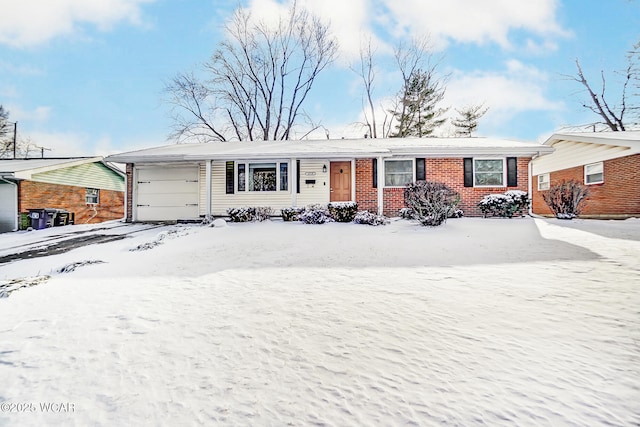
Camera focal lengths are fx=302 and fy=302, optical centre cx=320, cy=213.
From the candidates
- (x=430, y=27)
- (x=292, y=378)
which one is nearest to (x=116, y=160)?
(x=292, y=378)

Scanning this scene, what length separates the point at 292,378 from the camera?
194 centimetres

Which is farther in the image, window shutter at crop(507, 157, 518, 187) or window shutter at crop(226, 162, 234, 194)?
window shutter at crop(226, 162, 234, 194)

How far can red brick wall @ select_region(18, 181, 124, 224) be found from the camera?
13.3 m

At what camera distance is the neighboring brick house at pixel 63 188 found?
1299cm

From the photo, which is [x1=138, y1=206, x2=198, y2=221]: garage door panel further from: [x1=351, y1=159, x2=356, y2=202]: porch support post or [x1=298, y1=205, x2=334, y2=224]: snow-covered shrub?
[x1=351, y1=159, x2=356, y2=202]: porch support post

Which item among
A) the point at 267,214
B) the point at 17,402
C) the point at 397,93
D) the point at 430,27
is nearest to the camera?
the point at 17,402

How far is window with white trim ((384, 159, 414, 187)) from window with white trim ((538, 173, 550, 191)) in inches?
363

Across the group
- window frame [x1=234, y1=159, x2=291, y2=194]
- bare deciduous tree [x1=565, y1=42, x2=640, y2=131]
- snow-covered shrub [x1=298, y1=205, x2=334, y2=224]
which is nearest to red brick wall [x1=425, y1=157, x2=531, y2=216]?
snow-covered shrub [x1=298, y1=205, x2=334, y2=224]

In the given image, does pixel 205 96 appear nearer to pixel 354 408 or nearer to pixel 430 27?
pixel 430 27

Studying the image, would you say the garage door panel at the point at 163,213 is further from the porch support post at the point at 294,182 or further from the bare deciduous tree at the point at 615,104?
the bare deciduous tree at the point at 615,104

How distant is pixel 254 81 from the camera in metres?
23.1

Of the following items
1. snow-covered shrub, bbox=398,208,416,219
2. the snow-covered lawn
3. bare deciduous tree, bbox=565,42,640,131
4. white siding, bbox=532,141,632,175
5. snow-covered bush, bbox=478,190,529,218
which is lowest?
the snow-covered lawn

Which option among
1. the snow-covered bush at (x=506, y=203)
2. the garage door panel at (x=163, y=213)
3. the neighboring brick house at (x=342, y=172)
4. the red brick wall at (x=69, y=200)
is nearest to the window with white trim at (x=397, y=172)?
the neighboring brick house at (x=342, y=172)

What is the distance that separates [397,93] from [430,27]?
466 centimetres
